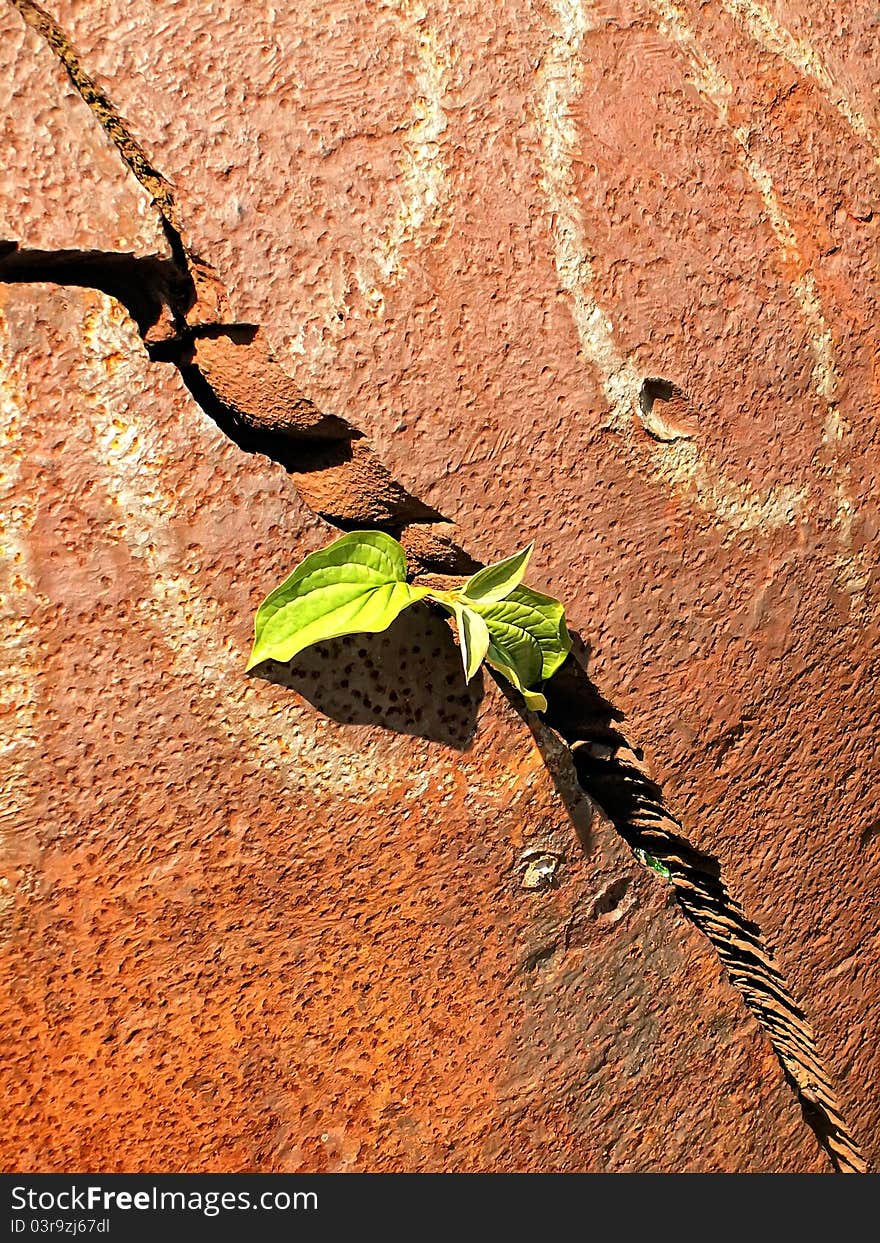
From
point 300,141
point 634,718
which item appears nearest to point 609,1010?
point 634,718

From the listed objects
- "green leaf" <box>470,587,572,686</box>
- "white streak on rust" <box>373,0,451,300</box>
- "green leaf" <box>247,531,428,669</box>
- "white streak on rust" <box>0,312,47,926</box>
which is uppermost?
"white streak on rust" <box>373,0,451,300</box>

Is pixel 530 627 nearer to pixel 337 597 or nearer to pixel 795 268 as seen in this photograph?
pixel 337 597

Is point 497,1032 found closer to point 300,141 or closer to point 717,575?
point 717,575

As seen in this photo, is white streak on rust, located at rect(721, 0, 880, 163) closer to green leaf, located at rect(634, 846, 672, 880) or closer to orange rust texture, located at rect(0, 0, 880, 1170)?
orange rust texture, located at rect(0, 0, 880, 1170)

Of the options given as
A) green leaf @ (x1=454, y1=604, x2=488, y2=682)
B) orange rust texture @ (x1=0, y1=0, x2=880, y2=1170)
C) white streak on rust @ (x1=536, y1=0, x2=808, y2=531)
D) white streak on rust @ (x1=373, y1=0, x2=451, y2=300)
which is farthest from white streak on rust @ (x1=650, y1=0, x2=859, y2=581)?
green leaf @ (x1=454, y1=604, x2=488, y2=682)

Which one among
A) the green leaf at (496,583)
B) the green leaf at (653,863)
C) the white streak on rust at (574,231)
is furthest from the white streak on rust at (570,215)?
the green leaf at (653,863)

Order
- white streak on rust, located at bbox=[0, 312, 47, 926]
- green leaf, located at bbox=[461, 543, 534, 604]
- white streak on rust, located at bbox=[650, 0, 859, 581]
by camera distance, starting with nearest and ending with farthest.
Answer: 1. white streak on rust, located at bbox=[0, 312, 47, 926]
2. green leaf, located at bbox=[461, 543, 534, 604]
3. white streak on rust, located at bbox=[650, 0, 859, 581]

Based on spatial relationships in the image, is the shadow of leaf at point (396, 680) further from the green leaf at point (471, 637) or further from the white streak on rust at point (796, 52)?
the white streak on rust at point (796, 52)
